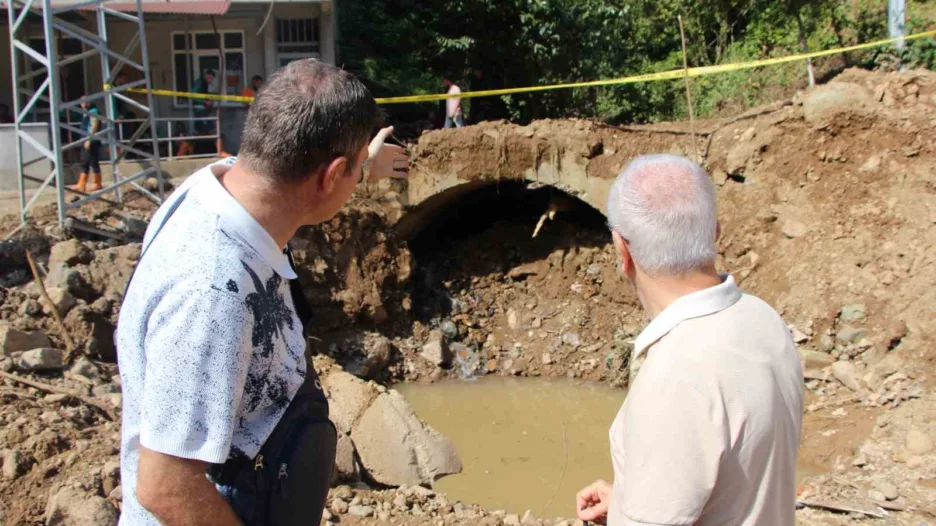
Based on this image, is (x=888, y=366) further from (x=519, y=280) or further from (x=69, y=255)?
(x=69, y=255)

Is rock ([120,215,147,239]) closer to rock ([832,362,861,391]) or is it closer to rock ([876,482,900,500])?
rock ([832,362,861,391])

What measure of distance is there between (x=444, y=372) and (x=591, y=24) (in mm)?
7809

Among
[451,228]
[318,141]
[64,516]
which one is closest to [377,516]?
[64,516]

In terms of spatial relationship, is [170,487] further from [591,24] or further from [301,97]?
[591,24]

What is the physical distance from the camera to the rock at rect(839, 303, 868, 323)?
7.56 m

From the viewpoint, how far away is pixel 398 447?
621 cm

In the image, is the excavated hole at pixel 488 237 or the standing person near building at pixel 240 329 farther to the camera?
the excavated hole at pixel 488 237

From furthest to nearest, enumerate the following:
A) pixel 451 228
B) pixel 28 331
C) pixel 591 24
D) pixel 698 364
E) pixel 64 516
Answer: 1. pixel 591 24
2. pixel 451 228
3. pixel 28 331
4. pixel 64 516
5. pixel 698 364

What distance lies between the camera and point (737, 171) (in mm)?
9125

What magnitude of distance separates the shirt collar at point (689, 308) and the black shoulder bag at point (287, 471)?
2.38 ft

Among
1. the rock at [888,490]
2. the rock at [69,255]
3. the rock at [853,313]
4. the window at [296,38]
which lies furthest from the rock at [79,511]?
the window at [296,38]

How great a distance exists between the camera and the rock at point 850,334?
7.46 m

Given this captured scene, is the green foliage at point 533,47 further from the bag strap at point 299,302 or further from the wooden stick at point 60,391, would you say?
the bag strap at point 299,302

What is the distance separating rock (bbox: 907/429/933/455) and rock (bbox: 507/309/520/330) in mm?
5638
